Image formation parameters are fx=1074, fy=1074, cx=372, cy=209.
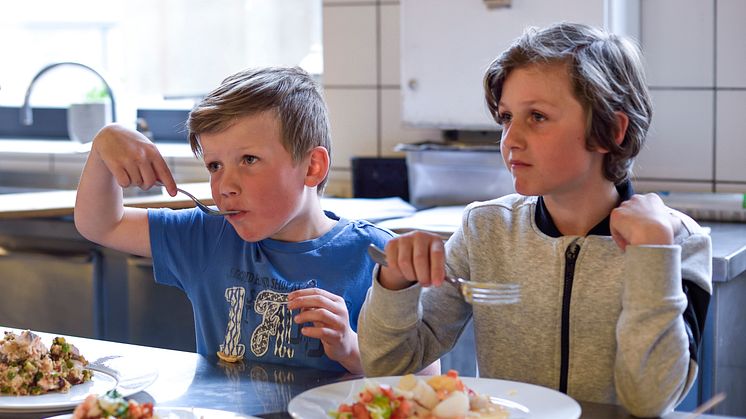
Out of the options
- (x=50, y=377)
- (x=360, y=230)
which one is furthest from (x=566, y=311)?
(x=50, y=377)

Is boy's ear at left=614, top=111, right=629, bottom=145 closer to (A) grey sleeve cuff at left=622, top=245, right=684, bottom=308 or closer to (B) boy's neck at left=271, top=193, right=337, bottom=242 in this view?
(A) grey sleeve cuff at left=622, top=245, right=684, bottom=308

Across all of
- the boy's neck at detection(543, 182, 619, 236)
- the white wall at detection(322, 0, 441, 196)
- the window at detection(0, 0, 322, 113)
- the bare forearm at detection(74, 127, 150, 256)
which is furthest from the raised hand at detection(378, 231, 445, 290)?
the window at detection(0, 0, 322, 113)

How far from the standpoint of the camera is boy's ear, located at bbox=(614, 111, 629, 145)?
1.25 meters

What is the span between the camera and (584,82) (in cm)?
123

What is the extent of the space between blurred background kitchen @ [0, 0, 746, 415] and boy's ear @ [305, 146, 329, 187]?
2.36 ft

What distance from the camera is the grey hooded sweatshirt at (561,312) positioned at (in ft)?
3.55

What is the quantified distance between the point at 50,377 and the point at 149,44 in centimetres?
219

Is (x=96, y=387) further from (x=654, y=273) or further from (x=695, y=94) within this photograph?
(x=695, y=94)

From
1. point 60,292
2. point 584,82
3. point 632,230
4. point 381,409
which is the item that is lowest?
point 60,292

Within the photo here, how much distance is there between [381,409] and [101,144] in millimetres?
664

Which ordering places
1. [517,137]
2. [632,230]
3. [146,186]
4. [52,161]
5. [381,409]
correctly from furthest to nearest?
[52,161] → [146,186] → [517,137] → [632,230] → [381,409]

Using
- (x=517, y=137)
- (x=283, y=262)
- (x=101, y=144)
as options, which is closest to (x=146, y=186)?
(x=101, y=144)

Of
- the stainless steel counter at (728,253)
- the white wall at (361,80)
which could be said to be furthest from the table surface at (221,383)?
the white wall at (361,80)

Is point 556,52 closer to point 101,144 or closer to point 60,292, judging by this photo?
point 101,144
